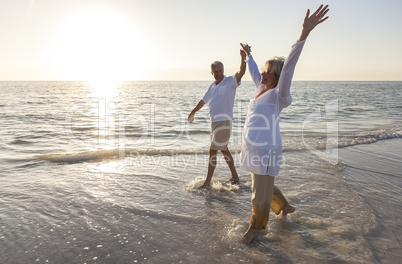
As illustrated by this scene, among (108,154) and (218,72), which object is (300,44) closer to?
(218,72)

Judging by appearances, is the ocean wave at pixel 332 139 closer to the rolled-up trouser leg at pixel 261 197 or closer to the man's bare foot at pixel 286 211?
the man's bare foot at pixel 286 211

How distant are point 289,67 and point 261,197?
1447mm

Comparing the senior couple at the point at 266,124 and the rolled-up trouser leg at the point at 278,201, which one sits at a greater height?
the senior couple at the point at 266,124

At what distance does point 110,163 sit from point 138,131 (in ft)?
18.5

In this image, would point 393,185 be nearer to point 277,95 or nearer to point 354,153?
point 354,153

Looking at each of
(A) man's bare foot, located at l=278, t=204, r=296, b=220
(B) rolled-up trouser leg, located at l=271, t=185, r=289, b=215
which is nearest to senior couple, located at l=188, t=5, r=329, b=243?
(B) rolled-up trouser leg, located at l=271, t=185, r=289, b=215

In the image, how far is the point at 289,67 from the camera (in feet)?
9.01

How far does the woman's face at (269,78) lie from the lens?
10.1 feet

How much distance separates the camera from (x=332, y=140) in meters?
10.5

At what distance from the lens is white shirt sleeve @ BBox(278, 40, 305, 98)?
2.71 metres

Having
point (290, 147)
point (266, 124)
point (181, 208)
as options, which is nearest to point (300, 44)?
point (266, 124)

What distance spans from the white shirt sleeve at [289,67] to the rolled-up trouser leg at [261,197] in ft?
3.30

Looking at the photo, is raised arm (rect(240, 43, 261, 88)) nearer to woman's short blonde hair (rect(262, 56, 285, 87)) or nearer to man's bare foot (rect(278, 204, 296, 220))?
woman's short blonde hair (rect(262, 56, 285, 87))

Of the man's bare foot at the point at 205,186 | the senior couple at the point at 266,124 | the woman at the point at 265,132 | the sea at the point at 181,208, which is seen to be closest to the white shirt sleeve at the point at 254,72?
the senior couple at the point at 266,124
